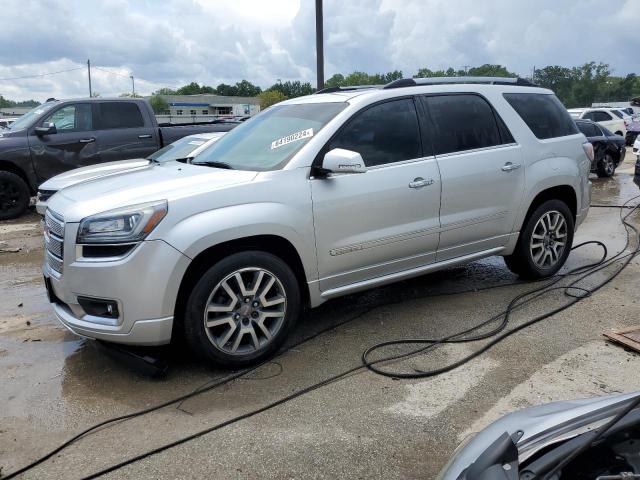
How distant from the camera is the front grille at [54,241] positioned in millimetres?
3588

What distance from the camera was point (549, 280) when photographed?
18.4 feet

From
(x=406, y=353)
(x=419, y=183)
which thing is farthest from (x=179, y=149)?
(x=406, y=353)

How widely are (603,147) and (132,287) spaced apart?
45.8 ft

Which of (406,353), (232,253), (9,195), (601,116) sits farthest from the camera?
(601,116)

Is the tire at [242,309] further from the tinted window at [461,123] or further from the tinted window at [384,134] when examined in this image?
the tinted window at [461,123]

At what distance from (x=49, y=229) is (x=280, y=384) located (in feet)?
6.27

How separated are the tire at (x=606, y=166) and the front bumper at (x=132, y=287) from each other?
545 inches

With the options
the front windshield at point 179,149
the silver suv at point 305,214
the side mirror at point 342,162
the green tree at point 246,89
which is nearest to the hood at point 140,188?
the silver suv at point 305,214

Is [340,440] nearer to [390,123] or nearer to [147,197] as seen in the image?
[147,197]

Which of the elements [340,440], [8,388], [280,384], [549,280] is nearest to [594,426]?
[340,440]

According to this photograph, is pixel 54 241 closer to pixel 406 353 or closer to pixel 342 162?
pixel 342 162

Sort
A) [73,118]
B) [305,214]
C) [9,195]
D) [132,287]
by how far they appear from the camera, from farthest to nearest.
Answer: [73,118] < [9,195] < [305,214] < [132,287]

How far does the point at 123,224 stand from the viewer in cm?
337

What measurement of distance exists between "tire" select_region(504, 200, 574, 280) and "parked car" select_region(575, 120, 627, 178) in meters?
9.88
